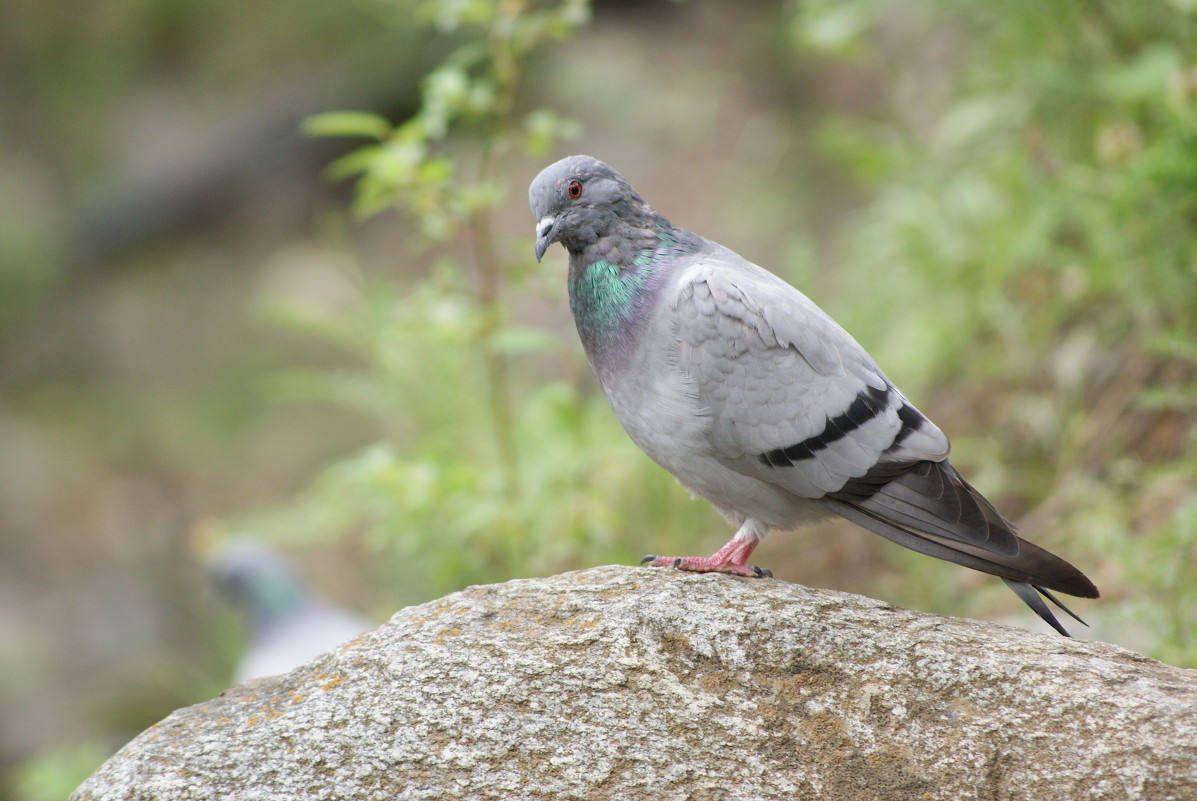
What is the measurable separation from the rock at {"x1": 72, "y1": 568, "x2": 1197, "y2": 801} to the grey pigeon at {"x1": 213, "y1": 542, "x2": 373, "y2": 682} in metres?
3.45

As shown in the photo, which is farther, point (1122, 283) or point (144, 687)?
point (144, 687)

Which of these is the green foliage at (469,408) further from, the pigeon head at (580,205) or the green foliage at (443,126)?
the pigeon head at (580,205)

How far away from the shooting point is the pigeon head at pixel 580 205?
3.55 m

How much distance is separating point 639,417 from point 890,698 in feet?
3.79

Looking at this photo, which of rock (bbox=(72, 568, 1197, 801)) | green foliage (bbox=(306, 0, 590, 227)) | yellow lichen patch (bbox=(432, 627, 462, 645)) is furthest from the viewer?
green foliage (bbox=(306, 0, 590, 227))

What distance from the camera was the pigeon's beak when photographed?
3.52m

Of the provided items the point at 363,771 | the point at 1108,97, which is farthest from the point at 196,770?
the point at 1108,97

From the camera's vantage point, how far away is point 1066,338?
602cm

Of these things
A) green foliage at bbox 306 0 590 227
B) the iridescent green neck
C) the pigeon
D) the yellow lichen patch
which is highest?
green foliage at bbox 306 0 590 227

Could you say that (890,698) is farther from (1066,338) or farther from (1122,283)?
(1066,338)

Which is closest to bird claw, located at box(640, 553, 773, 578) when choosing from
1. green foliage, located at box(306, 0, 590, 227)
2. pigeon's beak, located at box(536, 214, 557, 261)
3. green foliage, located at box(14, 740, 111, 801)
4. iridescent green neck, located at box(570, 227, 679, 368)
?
iridescent green neck, located at box(570, 227, 679, 368)

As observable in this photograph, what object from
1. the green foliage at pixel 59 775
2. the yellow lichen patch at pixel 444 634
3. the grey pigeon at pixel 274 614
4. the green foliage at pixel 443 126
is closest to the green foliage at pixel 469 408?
the green foliage at pixel 443 126

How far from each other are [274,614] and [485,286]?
2774 mm

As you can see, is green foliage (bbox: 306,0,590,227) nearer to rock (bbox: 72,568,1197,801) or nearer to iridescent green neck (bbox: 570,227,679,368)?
iridescent green neck (bbox: 570,227,679,368)
